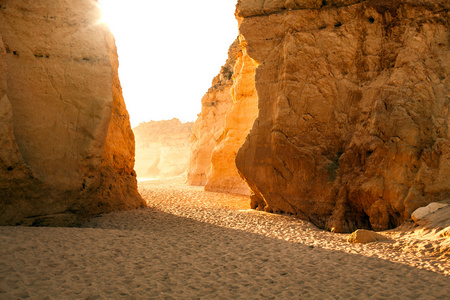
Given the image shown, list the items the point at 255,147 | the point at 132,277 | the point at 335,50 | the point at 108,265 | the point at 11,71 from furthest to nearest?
the point at 255,147
the point at 335,50
the point at 11,71
the point at 108,265
the point at 132,277

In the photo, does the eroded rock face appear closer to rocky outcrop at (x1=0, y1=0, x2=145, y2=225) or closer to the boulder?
the boulder

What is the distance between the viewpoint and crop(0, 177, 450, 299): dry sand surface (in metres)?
3.27

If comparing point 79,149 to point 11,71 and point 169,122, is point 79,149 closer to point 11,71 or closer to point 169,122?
point 11,71

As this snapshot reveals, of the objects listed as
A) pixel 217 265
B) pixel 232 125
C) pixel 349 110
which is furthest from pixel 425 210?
pixel 232 125

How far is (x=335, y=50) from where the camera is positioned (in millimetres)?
8008

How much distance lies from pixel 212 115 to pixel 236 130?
527 cm

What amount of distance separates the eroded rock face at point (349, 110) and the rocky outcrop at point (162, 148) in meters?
25.0

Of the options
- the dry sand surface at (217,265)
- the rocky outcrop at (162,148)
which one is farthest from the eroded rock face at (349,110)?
the rocky outcrop at (162,148)

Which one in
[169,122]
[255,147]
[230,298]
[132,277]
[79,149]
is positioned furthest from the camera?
[169,122]

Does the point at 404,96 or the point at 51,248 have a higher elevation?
the point at 404,96

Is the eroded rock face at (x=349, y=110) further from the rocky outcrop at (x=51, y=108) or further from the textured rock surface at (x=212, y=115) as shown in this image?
the textured rock surface at (x=212, y=115)

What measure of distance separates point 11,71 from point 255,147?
6.06m

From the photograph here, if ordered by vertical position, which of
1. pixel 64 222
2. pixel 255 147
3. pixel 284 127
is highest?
pixel 284 127

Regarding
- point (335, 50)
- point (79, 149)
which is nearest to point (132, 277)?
point (79, 149)
